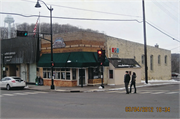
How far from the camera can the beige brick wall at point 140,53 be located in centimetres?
2904

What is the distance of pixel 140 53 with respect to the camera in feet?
Answer: 117

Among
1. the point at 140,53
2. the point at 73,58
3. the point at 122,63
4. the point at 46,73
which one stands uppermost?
the point at 140,53

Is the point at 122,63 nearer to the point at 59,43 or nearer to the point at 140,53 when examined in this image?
the point at 140,53

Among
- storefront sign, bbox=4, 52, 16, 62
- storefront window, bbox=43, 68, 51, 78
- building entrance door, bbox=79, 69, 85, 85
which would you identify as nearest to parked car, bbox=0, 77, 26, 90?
storefront window, bbox=43, 68, 51, 78

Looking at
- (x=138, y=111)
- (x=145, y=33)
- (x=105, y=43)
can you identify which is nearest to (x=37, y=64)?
(x=105, y=43)

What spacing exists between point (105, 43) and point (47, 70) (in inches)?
330

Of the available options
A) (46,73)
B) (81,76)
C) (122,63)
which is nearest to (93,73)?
(81,76)

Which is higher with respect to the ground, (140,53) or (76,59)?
(140,53)

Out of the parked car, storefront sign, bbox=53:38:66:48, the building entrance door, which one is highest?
storefront sign, bbox=53:38:66:48

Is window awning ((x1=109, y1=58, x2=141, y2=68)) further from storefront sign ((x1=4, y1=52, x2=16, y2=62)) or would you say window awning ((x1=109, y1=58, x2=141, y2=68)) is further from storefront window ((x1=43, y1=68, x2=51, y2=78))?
storefront sign ((x1=4, y1=52, x2=16, y2=62))

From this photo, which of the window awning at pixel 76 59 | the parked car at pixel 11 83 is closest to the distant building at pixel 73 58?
the window awning at pixel 76 59

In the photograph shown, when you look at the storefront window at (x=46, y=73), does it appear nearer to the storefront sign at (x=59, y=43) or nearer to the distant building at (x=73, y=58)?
the distant building at (x=73, y=58)

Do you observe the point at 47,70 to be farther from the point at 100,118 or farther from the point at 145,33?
the point at 100,118

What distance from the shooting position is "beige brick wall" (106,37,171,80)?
2904 centimetres
